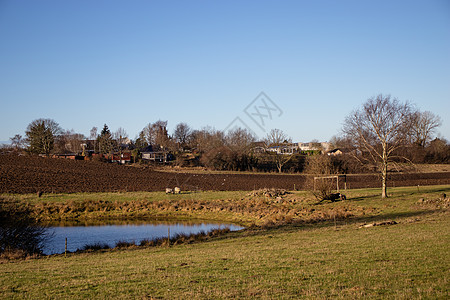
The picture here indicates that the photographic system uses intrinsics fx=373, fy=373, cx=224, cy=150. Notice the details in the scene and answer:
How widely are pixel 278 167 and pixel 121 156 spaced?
5003 centimetres

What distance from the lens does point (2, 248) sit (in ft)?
69.9

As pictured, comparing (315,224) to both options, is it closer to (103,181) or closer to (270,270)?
(270,270)

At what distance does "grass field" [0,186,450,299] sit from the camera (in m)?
10.6

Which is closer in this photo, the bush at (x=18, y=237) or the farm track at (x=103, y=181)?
the bush at (x=18, y=237)

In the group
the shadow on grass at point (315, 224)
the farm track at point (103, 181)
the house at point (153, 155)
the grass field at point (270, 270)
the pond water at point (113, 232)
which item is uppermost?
the house at point (153, 155)

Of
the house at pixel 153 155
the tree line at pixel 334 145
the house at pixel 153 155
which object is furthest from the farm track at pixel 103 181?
the house at pixel 153 155

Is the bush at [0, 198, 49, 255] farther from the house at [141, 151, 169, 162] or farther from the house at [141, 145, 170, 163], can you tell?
the house at [141, 151, 169, 162]

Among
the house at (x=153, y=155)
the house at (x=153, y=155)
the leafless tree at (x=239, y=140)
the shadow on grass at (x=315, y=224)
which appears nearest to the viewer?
the shadow on grass at (x=315, y=224)

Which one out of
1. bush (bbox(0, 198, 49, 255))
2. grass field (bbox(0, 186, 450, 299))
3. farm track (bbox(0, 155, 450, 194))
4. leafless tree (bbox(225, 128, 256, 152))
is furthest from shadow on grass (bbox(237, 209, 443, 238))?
leafless tree (bbox(225, 128, 256, 152))

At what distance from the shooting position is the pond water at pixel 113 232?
26788 millimetres

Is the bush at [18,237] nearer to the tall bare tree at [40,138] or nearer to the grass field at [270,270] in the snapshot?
the grass field at [270,270]

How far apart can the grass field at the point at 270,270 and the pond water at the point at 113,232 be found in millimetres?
5635

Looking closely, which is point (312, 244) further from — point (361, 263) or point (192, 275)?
point (192, 275)

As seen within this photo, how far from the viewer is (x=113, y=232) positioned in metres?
31.9
